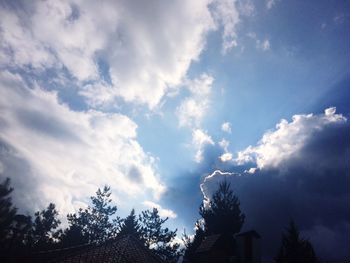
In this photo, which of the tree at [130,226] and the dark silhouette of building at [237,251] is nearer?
the dark silhouette of building at [237,251]

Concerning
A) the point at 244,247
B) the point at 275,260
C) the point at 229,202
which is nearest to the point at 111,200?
the point at 229,202

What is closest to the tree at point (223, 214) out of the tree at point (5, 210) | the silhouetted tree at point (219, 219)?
the silhouetted tree at point (219, 219)

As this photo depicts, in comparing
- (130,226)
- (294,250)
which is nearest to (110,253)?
(294,250)

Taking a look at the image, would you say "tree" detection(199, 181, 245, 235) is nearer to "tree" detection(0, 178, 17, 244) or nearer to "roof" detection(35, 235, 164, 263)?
"roof" detection(35, 235, 164, 263)

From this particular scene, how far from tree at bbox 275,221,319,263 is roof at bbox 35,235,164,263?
12.0 meters

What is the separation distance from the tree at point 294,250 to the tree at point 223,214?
565 centimetres

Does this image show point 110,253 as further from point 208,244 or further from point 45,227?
point 45,227

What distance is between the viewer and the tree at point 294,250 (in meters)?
22.9

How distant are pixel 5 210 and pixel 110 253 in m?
38.1

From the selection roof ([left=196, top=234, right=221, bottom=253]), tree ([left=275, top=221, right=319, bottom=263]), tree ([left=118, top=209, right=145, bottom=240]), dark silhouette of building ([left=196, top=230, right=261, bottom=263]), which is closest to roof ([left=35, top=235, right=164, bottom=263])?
roof ([left=196, top=234, right=221, bottom=253])

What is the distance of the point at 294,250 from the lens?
77.0 ft

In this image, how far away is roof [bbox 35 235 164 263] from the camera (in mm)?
14883

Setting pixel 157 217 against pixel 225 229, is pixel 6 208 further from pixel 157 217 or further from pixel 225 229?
pixel 225 229

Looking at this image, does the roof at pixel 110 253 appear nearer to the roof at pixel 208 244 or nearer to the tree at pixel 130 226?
the roof at pixel 208 244
